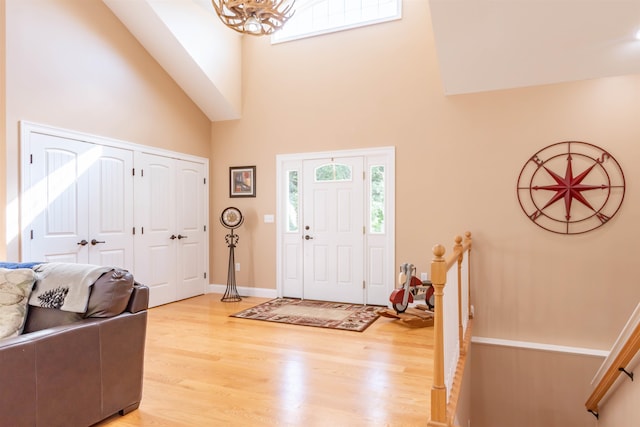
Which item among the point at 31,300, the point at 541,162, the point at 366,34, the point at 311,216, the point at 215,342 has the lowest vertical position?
the point at 215,342

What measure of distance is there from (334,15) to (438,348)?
4.71 meters

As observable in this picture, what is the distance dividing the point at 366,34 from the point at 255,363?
4145 mm

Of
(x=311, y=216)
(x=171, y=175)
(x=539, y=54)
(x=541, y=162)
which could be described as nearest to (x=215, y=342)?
(x=311, y=216)

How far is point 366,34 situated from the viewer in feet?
16.7

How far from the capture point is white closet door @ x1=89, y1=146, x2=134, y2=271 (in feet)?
14.3

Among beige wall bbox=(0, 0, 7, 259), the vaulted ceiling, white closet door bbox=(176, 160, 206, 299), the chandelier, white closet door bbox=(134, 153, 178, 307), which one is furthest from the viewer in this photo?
white closet door bbox=(176, 160, 206, 299)

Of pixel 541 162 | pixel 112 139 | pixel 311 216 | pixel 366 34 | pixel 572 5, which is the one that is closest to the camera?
pixel 572 5

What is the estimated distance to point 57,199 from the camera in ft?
12.9

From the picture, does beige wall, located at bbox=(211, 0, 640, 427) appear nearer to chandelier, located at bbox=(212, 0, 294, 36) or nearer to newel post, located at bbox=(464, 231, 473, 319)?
newel post, located at bbox=(464, 231, 473, 319)

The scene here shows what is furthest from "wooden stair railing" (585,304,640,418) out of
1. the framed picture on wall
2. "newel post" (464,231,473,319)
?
the framed picture on wall

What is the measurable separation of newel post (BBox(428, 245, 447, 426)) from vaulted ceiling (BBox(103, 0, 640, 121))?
7.66ft

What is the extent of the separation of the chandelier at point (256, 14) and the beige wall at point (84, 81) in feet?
6.34

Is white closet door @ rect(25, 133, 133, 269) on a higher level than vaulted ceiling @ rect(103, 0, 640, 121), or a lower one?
lower

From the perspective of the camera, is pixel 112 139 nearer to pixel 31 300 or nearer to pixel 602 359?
pixel 31 300
